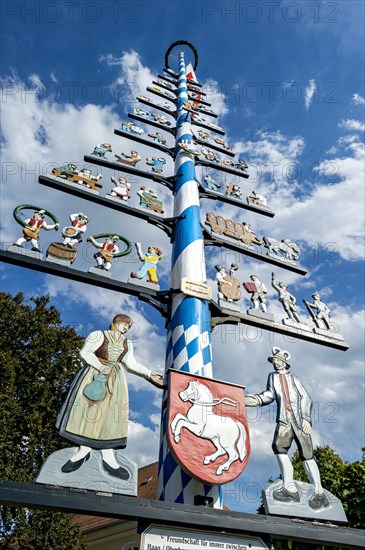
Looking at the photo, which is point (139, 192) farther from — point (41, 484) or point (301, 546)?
point (301, 546)

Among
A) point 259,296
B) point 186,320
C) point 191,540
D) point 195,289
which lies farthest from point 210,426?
point 259,296

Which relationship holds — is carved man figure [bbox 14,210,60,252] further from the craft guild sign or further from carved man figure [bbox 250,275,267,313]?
carved man figure [bbox 250,275,267,313]

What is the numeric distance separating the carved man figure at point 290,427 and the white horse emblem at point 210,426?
1.56 ft

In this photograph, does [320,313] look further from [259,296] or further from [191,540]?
[191,540]

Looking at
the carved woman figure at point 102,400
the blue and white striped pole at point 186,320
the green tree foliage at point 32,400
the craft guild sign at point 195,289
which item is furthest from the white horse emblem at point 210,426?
the green tree foliage at point 32,400

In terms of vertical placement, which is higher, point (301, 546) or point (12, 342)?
point (12, 342)

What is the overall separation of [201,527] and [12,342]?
10.8 meters

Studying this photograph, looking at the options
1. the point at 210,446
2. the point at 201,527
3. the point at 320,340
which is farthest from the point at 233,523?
the point at 320,340

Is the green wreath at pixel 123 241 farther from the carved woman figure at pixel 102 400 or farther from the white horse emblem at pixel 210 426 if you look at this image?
the white horse emblem at pixel 210 426

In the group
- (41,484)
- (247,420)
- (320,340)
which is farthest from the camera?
(320,340)

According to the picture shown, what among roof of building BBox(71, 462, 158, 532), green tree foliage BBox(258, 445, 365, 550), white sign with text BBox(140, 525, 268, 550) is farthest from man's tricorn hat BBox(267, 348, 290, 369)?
roof of building BBox(71, 462, 158, 532)

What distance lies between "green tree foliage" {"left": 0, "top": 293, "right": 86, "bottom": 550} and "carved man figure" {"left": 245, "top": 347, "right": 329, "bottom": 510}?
314 inches

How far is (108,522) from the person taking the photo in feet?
47.5

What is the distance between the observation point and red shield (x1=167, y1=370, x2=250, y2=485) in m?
5.26
